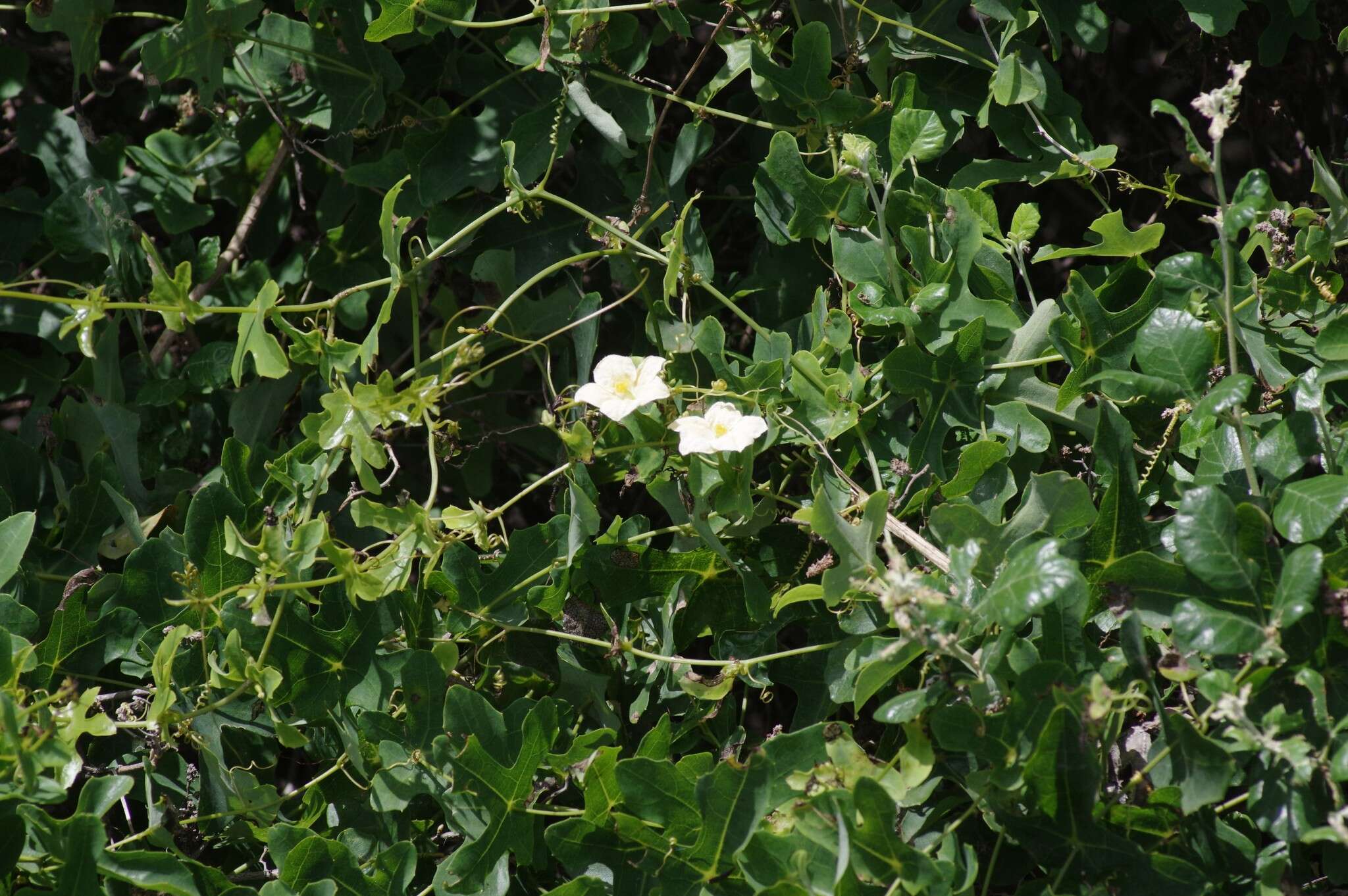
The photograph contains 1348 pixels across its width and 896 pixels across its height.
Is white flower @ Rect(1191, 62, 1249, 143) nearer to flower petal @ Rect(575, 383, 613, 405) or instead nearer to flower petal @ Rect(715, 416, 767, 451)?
flower petal @ Rect(715, 416, 767, 451)

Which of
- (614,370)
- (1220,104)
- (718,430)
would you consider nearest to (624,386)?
(614,370)

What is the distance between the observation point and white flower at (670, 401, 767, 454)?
1157 millimetres

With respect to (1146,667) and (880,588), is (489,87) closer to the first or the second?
(880,588)

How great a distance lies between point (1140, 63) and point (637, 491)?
111 cm

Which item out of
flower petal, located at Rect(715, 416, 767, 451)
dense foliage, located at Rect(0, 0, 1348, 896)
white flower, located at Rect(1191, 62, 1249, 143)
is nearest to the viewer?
white flower, located at Rect(1191, 62, 1249, 143)

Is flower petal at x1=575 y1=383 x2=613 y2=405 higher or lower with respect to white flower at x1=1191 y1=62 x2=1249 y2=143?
lower

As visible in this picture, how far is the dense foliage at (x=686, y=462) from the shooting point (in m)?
1.04

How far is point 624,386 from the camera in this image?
1.23m

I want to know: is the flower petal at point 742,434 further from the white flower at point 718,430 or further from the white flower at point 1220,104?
the white flower at point 1220,104

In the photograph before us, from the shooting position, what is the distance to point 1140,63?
6.00 feet

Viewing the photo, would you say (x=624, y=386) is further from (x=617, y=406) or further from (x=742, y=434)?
(x=742, y=434)

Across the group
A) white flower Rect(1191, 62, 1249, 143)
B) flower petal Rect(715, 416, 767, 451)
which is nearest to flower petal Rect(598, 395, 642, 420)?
flower petal Rect(715, 416, 767, 451)

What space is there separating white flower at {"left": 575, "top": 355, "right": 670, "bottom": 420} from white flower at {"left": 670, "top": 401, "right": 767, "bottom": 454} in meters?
0.05

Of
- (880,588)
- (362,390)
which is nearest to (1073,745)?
(880,588)
